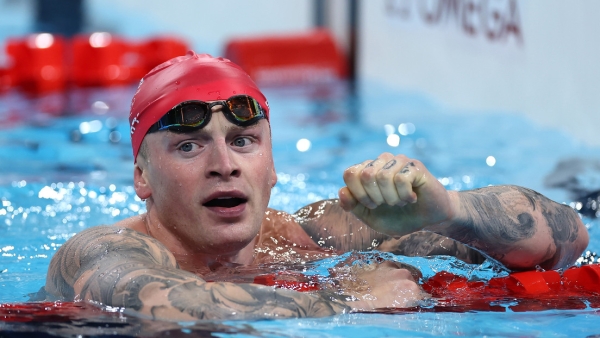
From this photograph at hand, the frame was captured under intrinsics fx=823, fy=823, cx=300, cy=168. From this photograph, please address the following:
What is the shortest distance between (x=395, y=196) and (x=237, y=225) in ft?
2.13

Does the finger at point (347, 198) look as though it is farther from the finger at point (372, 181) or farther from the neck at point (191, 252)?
the neck at point (191, 252)

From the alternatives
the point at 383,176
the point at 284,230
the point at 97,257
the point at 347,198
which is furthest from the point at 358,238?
the point at 97,257

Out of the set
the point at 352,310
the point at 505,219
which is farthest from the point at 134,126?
the point at 505,219

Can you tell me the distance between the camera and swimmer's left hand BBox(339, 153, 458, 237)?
2.39 meters

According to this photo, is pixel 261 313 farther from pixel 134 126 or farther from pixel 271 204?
pixel 271 204

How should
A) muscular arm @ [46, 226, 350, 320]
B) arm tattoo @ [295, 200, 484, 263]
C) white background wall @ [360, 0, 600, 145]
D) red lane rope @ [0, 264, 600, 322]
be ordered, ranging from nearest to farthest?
muscular arm @ [46, 226, 350, 320] → red lane rope @ [0, 264, 600, 322] → arm tattoo @ [295, 200, 484, 263] → white background wall @ [360, 0, 600, 145]

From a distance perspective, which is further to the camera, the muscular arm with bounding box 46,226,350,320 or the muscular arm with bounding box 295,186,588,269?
the muscular arm with bounding box 295,186,588,269

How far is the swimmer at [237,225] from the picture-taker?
93.4 inches

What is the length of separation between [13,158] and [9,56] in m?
3.91

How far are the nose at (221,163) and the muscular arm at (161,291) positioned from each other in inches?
13.6

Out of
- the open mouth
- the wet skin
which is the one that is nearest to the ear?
the wet skin

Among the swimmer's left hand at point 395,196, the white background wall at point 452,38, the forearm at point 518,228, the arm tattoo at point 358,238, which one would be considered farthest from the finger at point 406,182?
the white background wall at point 452,38

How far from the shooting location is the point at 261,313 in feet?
7.63

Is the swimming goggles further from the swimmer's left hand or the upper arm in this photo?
the swimmer's left hand
